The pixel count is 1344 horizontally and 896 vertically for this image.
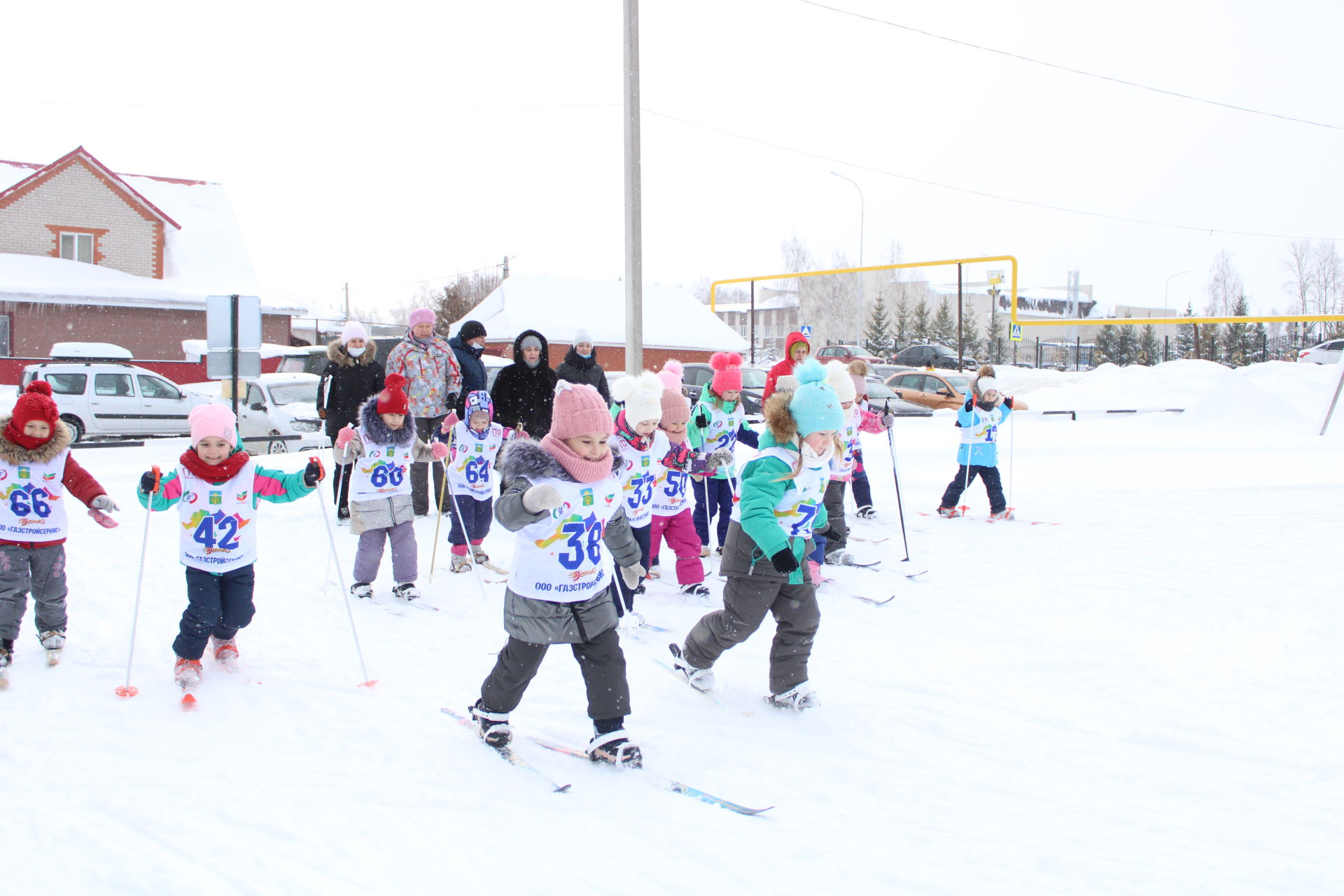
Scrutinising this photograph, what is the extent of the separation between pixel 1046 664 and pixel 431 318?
5.64 m

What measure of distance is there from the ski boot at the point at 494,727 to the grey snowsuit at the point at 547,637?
0.03m

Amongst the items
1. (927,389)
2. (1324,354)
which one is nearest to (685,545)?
(927,389)

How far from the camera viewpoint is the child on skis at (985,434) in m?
9.09

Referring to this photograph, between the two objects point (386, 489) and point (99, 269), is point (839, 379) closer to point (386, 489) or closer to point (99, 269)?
point (386, 489)

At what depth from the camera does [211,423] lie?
4.39 meters

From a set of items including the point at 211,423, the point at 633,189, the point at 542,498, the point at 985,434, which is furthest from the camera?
the point at 633,189

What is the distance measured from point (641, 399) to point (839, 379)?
1.42 m

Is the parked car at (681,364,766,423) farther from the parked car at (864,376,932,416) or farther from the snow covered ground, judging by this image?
the snow covered ground

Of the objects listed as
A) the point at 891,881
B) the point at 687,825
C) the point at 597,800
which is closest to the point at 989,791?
the point at 891,881

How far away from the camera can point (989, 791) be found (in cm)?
353

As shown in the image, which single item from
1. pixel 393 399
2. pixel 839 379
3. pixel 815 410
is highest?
pixel 839 379

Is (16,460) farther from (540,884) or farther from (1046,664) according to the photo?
(1046,664)

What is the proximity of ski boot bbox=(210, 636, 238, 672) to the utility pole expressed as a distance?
6.84 meters

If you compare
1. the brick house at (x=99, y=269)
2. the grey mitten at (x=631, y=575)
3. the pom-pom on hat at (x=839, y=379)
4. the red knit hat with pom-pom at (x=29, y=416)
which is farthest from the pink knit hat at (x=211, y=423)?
the brick house at (x=99, y=269)
